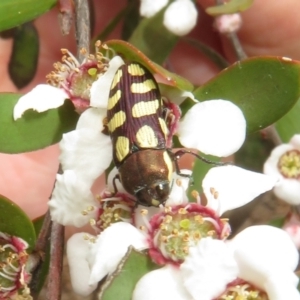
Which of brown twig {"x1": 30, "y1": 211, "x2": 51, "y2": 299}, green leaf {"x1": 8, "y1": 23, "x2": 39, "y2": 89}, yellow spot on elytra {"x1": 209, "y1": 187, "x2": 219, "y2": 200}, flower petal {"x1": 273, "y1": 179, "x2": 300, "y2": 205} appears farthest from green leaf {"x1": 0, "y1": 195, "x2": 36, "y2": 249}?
green leaf {"x1": 8, "y1": 23, "x2": 39, "y2": 89}

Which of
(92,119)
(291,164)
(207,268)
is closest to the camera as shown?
(207,268)

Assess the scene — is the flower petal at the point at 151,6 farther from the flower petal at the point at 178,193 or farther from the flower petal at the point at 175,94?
the flower petal at the point at 178,193

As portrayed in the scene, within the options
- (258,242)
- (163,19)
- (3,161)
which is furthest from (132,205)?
(3,161)

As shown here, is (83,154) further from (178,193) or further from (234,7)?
(234,7)

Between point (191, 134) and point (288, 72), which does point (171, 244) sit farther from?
point (288, 72)

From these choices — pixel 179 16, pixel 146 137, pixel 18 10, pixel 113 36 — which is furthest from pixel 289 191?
pixel 113 36

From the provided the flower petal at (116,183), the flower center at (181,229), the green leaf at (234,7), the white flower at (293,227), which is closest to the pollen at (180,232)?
the flower center at (181,229)
